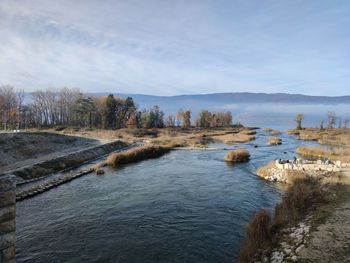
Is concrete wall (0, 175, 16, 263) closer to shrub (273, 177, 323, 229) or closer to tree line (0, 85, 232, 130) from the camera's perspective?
shrub (273, 177, 323, 229)

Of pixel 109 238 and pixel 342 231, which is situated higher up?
pixel 342 231

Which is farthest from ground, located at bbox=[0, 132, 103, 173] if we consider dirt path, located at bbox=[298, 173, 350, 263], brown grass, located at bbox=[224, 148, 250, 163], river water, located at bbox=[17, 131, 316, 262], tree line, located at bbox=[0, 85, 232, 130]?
tree line, located at bbox=[0, 85, 232, 130]

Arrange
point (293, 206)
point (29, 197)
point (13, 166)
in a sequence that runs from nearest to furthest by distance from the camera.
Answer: point (293, 206) < point (29, 197) < point (13, 166)

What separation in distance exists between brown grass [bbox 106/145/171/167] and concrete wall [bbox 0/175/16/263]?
3610 cm

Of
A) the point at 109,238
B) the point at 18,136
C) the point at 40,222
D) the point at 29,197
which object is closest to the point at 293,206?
the point at 109,238

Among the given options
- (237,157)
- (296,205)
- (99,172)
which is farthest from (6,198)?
(237,157)

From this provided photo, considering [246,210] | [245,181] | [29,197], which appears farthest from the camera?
[245,181]

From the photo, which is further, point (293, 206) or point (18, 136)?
point (18, 136)

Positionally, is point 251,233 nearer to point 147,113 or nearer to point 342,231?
point 342,231

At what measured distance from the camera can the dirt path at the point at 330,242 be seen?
1365 centimetres

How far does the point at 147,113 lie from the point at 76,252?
112176mm

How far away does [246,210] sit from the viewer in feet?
75.4

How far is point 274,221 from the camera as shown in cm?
1825

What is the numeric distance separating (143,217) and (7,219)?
14.2m
